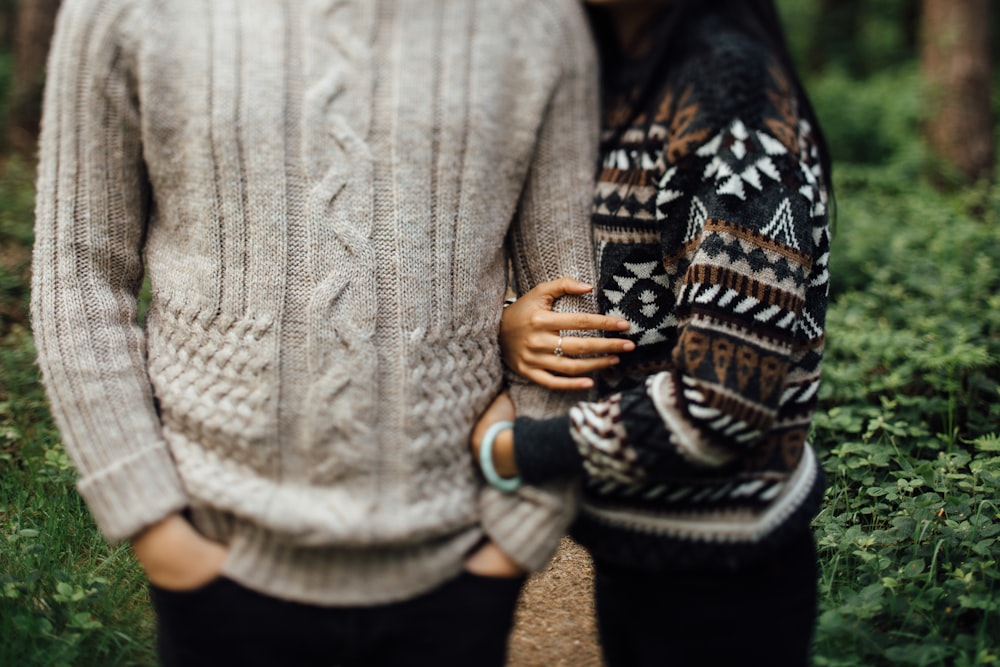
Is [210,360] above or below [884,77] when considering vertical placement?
below

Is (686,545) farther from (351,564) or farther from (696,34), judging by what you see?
(696,34)

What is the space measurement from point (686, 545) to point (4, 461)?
2648 millimetres

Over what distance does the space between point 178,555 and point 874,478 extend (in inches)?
94.5

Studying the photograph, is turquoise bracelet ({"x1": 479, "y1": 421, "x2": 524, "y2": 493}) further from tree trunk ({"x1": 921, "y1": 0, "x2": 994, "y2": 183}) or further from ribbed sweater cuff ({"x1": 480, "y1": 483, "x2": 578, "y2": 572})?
tree trunk ({"x1": 921, "y1": 0, "x2": 994, "y2": 183})

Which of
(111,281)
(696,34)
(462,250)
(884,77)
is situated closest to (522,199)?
(462,250)

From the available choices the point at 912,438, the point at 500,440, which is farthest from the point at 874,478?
the point at 500,440

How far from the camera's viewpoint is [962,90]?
711 centimetres

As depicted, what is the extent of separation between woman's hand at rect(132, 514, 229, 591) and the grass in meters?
0.97

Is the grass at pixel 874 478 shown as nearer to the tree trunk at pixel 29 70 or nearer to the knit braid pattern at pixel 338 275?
the tree trunk at pixel 29 70

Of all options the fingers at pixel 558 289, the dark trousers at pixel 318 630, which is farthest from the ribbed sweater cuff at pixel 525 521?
the fingers at pixel 558 289

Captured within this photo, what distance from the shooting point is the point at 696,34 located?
6.05ft

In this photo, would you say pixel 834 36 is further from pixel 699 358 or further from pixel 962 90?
pixel 699 358

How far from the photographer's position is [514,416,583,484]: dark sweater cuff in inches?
64.7

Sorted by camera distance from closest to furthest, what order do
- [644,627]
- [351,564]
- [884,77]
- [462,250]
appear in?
[351,564], [462,250], [644,627], [884,77]
